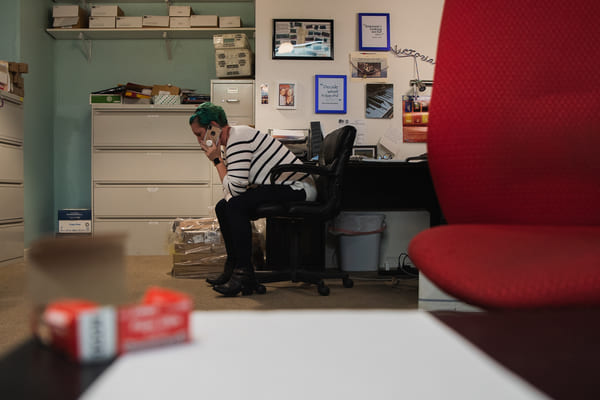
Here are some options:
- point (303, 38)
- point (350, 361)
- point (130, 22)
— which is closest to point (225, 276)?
point (303, 38)

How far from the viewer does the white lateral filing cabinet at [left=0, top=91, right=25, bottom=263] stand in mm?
2924

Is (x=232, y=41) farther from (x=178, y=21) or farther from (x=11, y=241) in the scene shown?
(x=11, y=241)

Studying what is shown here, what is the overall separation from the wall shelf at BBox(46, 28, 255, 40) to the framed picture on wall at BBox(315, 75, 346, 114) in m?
1.13

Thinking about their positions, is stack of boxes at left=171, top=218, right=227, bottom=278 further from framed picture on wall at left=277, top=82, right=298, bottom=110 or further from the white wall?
framed picture on wall at left=277, top=82, right=298, bottom=110

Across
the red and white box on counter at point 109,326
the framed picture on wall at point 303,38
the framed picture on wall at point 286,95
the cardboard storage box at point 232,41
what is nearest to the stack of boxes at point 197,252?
the framed picture on wall at point 286,95

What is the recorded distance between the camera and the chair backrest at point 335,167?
2156 mm

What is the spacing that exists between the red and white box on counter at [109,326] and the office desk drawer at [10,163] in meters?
3.15

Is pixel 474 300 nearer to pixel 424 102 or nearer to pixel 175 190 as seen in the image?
pixel 424 102

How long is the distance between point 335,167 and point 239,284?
2.49 feet

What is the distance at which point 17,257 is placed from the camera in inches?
122

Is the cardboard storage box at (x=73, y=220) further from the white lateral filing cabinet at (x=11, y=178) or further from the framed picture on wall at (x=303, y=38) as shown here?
the framed picture on wall at (x=303, y=38)

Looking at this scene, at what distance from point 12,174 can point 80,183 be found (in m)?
1.18

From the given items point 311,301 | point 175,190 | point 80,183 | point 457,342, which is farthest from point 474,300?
point 80,183

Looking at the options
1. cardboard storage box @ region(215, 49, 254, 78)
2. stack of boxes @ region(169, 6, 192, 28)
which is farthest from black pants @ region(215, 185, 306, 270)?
stack of boxes @ region(169, 6, 192, 28)
